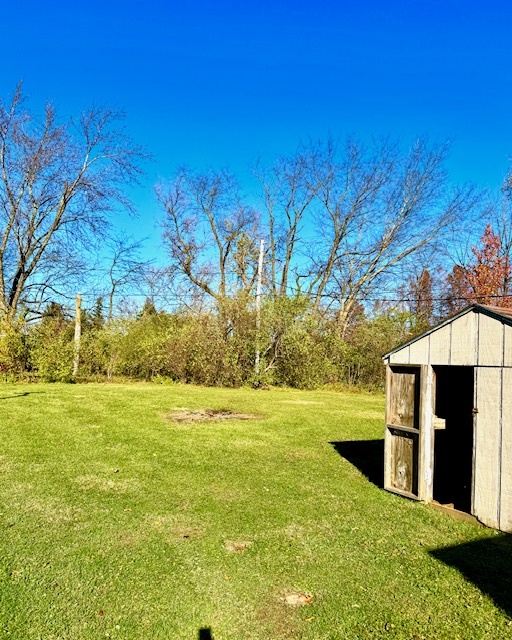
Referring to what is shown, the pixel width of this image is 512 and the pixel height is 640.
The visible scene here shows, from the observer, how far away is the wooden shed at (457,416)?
3.69 meters

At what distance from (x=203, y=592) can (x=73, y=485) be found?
7.99 ft

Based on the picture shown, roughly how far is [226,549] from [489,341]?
2.79m

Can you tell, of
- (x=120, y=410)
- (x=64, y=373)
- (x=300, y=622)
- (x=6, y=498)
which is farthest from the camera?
(x=64, y=373)

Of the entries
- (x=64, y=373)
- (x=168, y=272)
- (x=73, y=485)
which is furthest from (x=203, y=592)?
(x=168, y=272)

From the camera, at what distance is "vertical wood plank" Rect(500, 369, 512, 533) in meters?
3.58

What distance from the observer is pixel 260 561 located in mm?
3111

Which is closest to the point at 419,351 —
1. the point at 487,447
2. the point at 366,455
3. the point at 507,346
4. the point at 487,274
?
the point at 507,346

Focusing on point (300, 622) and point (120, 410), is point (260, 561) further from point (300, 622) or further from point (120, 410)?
point (120, 410)

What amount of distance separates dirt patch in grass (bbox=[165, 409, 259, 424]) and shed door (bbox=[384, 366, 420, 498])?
4.39 m

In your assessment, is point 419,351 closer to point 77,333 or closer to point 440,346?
point 440,346

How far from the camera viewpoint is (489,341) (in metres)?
3.84

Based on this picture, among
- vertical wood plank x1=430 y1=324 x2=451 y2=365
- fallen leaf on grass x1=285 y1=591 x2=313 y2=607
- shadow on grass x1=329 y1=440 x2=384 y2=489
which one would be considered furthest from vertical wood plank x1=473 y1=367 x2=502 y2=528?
fallen leaf on grass x1=285 y1=591 x2=313 y2=607

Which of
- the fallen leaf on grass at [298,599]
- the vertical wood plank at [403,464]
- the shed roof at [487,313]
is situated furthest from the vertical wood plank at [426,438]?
the fallen leaf on grass at [298,599]

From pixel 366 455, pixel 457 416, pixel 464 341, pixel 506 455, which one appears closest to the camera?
pixel 506 455
